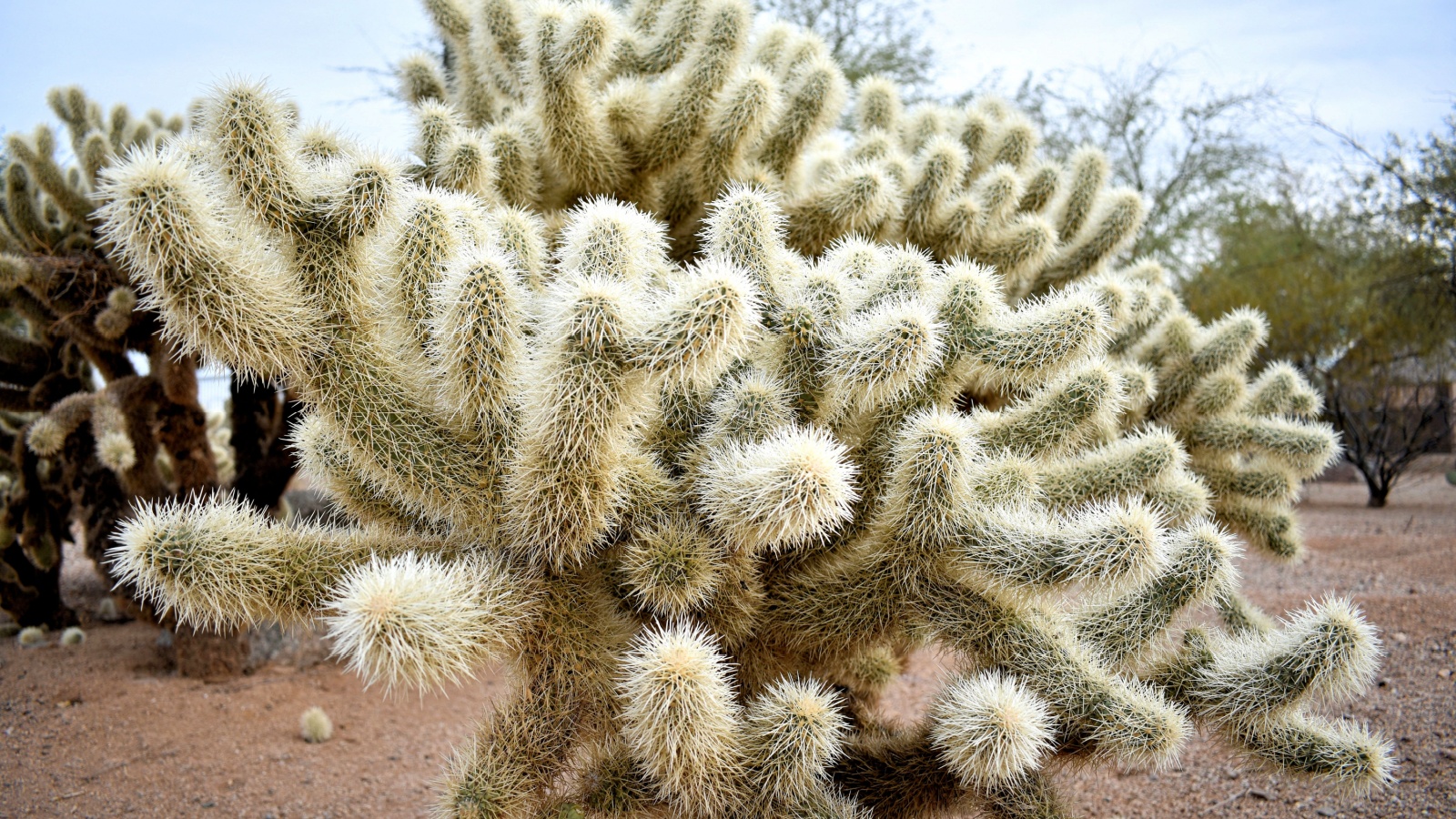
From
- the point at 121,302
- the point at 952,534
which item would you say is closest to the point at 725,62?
the point at 952,534

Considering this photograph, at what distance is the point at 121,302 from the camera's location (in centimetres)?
430

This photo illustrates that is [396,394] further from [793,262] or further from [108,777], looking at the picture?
[108,777]

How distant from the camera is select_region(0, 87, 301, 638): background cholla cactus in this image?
→ 450 cm

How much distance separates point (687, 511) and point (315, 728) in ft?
10.2

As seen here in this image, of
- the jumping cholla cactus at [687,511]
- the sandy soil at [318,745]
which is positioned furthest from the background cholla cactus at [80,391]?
the jumping cholla cactus at [687,511]

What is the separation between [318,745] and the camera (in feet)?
14.2

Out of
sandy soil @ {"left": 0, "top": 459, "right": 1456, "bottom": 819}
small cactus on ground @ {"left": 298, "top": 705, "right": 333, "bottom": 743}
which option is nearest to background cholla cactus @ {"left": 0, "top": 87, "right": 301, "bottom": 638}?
sandy soil @ {"left": 0, "top": 459, "right": 1456, "bottom": 819}

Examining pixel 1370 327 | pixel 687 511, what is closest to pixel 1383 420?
pixel 1370 327

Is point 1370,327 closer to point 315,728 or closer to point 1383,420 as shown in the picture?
point 1383,420

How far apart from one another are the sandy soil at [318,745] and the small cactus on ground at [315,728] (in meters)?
0.05

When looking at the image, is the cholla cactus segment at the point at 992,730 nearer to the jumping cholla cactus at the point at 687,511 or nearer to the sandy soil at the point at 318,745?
the jumping cholla cactus at the point at 687,511

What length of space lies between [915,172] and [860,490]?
6.20 feet

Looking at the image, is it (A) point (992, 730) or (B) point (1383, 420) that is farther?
(B) point (1383, 420)

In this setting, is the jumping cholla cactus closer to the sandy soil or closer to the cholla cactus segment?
the cholla cactus segment
